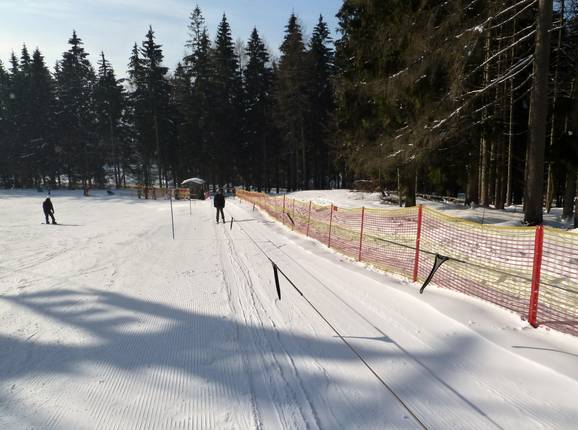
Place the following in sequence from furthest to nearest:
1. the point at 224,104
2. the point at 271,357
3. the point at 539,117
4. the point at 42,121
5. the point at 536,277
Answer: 1. the point at 42,121
2. the point at 224,104
3. the point at 539,117
4. the point at 536,277
5. the point at 271,357

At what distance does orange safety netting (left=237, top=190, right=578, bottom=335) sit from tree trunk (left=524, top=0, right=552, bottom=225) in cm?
147

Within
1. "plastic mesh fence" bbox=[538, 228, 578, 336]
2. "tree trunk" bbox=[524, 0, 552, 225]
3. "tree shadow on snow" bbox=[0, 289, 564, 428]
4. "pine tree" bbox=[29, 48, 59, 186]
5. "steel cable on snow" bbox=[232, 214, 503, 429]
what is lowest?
"tree shadow on snow" bbox=[0, 289, 564, 428]

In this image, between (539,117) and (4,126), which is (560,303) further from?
(4,126)

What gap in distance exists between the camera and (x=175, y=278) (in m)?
7.45

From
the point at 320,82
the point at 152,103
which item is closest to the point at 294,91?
the point at 320,82

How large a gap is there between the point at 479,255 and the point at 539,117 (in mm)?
5587

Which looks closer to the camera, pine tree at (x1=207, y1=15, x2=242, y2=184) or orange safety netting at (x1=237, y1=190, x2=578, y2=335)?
orange safety netting at (x1=237, y1=190, x2=578, y2=335)

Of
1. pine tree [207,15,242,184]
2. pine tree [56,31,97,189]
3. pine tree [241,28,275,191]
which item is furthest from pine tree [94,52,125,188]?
pine tree [241,28,275,191]

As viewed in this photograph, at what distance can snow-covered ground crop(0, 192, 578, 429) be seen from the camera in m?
2.95

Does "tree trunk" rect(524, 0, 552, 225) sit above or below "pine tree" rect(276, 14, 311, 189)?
below

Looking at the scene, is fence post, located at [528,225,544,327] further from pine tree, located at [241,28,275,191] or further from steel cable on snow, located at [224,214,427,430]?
Answer: pine tree, located at [241,28,275,191]

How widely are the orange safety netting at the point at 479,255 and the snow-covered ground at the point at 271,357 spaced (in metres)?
0.49

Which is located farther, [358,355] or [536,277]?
→ [536,277]

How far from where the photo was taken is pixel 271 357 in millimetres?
3875
